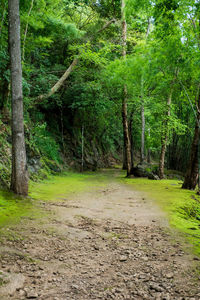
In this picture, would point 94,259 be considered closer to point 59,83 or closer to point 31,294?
point 31,294

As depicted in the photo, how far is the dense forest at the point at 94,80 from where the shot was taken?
21.1 feet

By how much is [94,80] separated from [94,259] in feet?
44.0

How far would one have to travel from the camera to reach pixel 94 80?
1490cm

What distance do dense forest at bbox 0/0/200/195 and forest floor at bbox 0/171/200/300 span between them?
2197mm

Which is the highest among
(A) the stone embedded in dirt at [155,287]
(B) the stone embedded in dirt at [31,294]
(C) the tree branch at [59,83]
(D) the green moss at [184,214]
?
(C) the tree branch at [59,83]

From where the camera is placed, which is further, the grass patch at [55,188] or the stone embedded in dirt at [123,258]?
the grass patch at [55,188]

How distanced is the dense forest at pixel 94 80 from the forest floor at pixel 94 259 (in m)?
2.20

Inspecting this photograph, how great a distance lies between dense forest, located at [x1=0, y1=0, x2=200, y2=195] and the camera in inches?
253

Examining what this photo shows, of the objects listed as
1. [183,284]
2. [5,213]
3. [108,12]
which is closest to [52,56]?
[108,12]

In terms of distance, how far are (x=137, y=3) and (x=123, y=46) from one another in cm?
417

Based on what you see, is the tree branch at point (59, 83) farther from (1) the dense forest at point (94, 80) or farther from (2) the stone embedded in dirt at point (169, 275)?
(2) the stone embedded in dirt at point (169, 275)

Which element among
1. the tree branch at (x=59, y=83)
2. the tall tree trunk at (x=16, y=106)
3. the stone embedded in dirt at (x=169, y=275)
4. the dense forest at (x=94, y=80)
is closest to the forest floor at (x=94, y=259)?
the stone embedded in dirt at (x=169, y=275)

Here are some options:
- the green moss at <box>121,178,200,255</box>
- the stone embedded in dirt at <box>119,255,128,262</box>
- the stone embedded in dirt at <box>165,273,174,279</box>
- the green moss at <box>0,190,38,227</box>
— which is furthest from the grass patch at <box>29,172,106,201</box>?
the stone embedded in dirt at <box>165,273,174,279</box>

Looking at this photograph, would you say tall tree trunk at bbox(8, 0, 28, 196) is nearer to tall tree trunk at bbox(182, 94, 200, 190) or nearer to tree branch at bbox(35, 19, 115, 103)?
tall tree trunk at bbox(182, 94, 200, 190)
